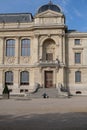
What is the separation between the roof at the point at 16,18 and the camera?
199ft

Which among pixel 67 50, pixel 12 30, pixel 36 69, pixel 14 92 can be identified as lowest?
pixel 14 92

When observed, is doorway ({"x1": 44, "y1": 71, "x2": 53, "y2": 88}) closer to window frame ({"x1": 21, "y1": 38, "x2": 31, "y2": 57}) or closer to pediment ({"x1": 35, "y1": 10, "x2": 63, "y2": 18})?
window frame ({"x1": 21, "y1": 38, "x2": 31, "y2": 57})

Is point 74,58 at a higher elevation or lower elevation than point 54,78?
higher

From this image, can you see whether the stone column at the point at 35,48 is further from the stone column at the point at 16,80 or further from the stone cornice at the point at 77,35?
the stone cornice at the point at 77,35

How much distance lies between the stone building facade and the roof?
1.01m

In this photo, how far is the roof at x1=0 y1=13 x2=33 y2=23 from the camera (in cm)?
6055

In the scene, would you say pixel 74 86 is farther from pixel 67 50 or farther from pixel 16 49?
pixel 16 49

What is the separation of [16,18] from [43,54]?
10.3 m

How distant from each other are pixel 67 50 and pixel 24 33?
9251 millimetres

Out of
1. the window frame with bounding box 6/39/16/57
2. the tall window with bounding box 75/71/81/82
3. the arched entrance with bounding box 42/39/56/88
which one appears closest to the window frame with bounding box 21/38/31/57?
the window frame with bounding box 6/39/16/57

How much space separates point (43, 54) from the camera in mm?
57656

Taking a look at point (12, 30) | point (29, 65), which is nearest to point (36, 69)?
point (29, 65)

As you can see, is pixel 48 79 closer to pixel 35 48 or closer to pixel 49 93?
pixel 49 93

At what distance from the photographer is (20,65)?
58031mm
